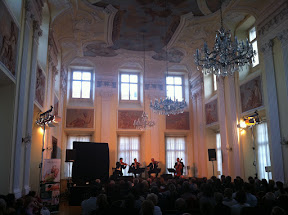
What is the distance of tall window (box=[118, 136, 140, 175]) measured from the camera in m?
19.4

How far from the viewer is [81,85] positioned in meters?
19.9

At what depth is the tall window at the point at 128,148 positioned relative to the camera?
1941 cm

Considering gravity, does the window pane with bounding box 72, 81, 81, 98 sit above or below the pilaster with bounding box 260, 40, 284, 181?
above

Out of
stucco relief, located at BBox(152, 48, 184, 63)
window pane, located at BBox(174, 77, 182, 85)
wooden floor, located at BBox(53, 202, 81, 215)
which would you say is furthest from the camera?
window pane, located at BBox(174, 77, 182, 85)

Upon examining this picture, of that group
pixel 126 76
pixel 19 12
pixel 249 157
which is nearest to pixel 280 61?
pixel 249 157

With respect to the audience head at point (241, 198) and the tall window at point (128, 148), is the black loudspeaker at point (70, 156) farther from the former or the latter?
the audience head at point (241, 198)

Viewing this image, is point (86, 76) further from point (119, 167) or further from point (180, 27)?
point (180, 27)

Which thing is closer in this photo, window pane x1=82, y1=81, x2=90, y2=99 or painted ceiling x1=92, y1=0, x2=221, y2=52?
Result: painted ceiling x1=92, y1=0, x2=221, y2=52

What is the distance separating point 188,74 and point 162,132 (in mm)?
4863

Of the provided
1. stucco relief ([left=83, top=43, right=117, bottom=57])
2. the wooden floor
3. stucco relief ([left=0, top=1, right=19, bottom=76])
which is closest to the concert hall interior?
stucco relief ([left=0, top=1, right=19, bottom=76])

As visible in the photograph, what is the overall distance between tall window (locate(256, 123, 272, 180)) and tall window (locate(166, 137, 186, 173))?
7609mm

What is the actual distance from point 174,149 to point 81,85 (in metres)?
7.97

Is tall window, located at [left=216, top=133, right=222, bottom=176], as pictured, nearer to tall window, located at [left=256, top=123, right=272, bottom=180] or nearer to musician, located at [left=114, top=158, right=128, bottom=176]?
tall window, located at [left=256, top=123, right=272, bottom=180]

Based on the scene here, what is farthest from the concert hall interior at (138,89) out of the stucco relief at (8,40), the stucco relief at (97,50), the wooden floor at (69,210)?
the wooden floor at (69,210)
